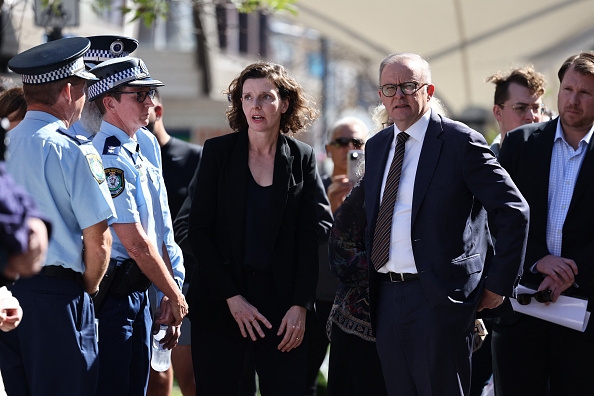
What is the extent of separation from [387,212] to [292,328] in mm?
832

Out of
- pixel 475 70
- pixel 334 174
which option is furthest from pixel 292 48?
pixel 334 174

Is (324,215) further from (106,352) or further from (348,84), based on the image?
(348,84)

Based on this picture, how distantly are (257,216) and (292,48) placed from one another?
45950mm

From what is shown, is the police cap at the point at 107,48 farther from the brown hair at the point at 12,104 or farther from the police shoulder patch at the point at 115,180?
the police shoulder patch at the point at 115,180

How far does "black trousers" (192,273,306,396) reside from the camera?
4348 mm

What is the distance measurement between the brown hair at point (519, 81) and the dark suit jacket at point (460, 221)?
2.08m

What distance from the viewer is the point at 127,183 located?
13.5 ft

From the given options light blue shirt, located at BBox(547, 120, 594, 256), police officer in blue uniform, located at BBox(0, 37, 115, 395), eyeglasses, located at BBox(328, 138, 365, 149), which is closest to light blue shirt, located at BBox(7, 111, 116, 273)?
police officer in blue uniform, located at BBox(0, 37, 115, 395)

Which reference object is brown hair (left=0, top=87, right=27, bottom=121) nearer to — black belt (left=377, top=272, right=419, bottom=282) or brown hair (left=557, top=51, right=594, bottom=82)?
black belt (left=377, top=272, right=419, bottom=282)

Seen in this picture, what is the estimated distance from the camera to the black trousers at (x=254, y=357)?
435 cm

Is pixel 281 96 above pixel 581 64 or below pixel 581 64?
below

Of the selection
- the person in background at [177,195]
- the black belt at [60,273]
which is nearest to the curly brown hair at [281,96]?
the person in background at [177,195]

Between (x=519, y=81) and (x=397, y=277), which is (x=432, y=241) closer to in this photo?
(x=397, y=277)

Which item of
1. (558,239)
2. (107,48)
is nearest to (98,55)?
(107,48)
